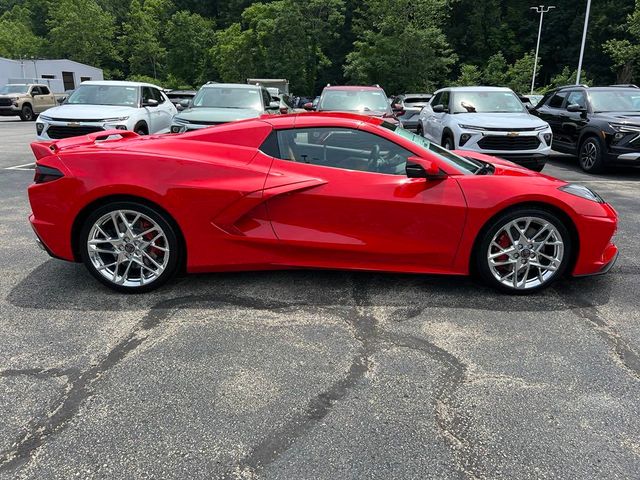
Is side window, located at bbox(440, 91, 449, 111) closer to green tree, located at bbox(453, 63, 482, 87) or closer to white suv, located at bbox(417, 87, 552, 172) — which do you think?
white suv, located at bbox(417, 87, 552, 172)

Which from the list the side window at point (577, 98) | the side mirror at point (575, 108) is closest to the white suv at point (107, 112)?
the side mirror at point (575, 108)

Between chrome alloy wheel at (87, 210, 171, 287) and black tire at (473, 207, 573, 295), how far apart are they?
7.98ft

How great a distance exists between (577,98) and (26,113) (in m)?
25.7

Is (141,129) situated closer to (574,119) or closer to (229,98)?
(229,98)

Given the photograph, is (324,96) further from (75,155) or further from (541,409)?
(541,409)

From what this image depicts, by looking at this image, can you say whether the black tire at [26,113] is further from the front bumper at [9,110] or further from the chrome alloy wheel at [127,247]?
the chrome alloy wheel at [127,247]

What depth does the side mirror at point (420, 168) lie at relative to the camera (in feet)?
12.7

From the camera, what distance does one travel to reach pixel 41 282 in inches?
171

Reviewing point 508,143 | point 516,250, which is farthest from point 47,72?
point 516,250

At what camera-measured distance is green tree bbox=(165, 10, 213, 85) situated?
3002 inches

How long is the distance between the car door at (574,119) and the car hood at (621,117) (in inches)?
14.3

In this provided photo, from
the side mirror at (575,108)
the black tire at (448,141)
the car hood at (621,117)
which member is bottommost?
the black tire at (448,141)

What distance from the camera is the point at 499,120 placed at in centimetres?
981

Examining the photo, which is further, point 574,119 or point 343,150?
point 574,119
